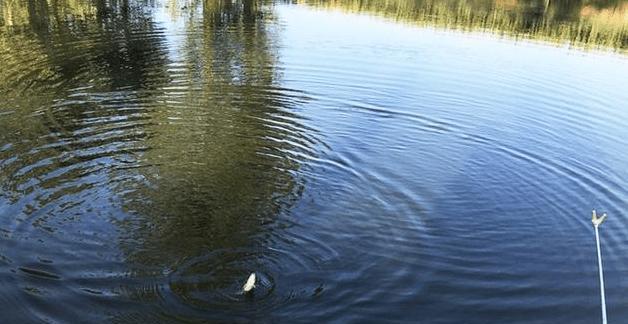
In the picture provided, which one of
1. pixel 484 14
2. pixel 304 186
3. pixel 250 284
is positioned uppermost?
pixel 484 14

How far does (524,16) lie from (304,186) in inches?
1616

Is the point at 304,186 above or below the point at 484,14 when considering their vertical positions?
below

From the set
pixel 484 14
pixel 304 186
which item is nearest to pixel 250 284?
pixel 304 186

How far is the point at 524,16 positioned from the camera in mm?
47781

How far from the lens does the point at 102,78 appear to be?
23219 mm

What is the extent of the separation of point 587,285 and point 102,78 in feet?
66.0

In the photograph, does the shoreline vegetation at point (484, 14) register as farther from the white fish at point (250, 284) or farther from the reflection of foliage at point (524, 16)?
the white fish at point (250, 284)

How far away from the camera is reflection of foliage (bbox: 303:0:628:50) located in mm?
40312

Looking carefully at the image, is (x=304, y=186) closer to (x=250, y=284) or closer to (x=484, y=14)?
(x=250, y=284)

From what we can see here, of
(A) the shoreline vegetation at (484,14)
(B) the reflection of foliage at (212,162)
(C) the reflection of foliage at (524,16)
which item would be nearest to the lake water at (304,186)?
(B) the reflection of foliage at (212,162)

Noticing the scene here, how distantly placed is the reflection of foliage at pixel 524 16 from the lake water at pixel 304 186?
11.6 metres

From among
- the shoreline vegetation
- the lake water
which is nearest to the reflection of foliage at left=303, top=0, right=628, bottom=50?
the shoreline vegetation

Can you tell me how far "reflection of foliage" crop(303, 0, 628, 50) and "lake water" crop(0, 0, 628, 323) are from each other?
11573 mm

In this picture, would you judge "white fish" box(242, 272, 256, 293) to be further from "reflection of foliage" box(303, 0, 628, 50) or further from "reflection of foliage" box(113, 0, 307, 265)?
"reflection of foliage" box(303, 0, 628, 50)
